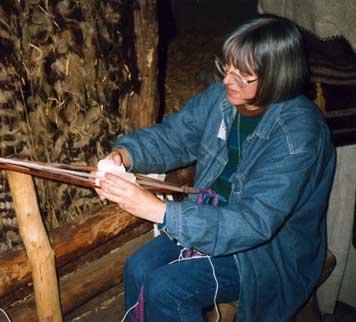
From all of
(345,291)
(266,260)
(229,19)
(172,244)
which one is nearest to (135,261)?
(172,244)

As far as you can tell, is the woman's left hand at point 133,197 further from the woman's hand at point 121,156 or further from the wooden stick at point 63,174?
the woman's hand at point 121,156

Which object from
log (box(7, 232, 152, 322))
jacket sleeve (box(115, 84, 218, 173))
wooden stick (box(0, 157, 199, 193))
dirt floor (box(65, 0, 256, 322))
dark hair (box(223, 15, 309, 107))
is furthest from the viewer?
dirt floor (box(65, 0, 256, 322))

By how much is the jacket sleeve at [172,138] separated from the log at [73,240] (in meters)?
0.67

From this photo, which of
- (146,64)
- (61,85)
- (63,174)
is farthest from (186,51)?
(63,174)

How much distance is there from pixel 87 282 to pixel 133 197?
60.7 inches

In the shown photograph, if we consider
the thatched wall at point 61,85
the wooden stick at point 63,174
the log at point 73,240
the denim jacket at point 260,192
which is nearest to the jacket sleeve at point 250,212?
the denim jacket at point 260,192

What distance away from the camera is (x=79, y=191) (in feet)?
10.4

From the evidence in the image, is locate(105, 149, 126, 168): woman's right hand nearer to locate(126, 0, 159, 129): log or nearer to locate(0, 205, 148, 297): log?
locate(0, 205, 148, 297): log

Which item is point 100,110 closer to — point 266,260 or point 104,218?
point 104,218

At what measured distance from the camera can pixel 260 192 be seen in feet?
6.12

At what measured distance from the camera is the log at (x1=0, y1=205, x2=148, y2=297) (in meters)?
2.46

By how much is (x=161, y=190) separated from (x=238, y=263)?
542 millimetres

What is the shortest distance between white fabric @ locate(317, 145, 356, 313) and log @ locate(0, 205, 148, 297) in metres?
1.44

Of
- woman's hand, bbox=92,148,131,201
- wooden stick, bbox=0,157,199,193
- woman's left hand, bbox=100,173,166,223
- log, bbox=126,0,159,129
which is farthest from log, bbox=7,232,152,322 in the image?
woman's left hand, bbox=100,173,166,223
